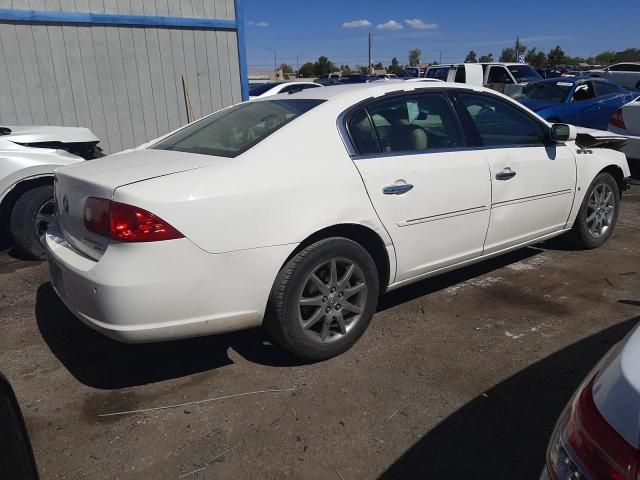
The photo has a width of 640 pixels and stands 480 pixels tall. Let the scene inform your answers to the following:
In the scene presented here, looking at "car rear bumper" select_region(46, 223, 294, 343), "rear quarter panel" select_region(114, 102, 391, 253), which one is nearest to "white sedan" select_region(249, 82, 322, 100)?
"rear quarter panel" select_region(114, 102, 391, 253)

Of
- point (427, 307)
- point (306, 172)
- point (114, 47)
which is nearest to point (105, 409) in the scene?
point (306, 172)

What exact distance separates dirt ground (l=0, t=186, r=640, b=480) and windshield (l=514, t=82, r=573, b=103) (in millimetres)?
8273

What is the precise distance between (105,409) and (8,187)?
3113mm

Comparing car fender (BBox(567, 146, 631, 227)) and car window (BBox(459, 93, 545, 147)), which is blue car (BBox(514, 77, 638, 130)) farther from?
car window (BBox(459, 93, 545, 147))

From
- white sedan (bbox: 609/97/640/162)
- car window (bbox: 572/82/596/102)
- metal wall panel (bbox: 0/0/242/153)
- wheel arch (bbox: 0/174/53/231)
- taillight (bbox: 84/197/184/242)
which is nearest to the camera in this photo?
taillight (bbox: 84/197/184/242)

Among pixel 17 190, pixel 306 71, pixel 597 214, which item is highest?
pixel 17 190

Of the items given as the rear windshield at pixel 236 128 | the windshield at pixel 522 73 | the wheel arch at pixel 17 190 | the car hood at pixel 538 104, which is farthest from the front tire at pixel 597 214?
the windshield at pixel 522 73

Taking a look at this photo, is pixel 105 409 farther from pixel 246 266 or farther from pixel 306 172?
pixel 306 172

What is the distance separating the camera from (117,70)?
27.0 feet

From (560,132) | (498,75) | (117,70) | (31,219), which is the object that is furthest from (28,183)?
(498,75)

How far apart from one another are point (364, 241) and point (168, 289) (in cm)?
126

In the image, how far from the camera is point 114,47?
26.8 ft

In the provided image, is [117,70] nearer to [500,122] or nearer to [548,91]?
[500,122]

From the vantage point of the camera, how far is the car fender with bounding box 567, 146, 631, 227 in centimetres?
461
